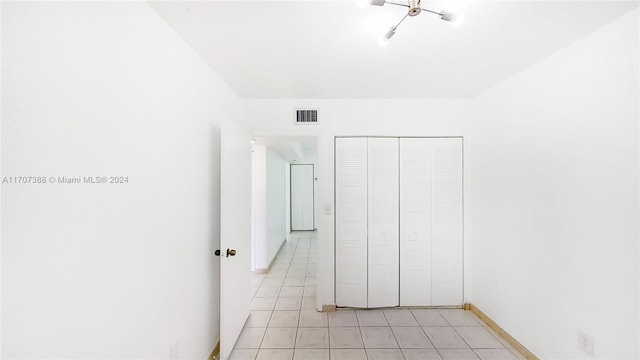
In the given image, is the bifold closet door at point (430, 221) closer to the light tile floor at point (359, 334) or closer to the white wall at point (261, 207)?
the light tile floor at point (359, 334)

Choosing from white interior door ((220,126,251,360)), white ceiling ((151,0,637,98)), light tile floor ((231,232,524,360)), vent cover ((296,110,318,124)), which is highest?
white ceiling ((151,0,637,98))

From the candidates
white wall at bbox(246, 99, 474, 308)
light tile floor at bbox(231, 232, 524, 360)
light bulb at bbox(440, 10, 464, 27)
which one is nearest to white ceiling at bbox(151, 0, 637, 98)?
light bulb at bbox(440, 10, 464, 27)

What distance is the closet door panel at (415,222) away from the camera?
287 cm

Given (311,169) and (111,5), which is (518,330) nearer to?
(111,5)

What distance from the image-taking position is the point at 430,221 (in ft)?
9.48

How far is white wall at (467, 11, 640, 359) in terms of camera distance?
4.76 feet

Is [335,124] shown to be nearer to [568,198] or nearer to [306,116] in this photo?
[306,116]

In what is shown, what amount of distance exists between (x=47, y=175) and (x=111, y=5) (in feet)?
2.55

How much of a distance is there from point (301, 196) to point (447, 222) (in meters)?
4.93

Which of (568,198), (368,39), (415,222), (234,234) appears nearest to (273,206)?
(234,234)

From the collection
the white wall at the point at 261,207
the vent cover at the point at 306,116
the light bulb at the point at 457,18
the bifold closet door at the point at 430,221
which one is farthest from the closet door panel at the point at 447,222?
the white wall at the point at 261,207

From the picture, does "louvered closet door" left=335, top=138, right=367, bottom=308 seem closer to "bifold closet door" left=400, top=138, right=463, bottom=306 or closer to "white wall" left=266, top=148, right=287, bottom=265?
"bifold closet door" left=400, top=138, right=463, bottom=306

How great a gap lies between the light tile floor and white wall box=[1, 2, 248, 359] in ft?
2.93

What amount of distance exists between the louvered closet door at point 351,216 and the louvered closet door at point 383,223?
0.26ft
